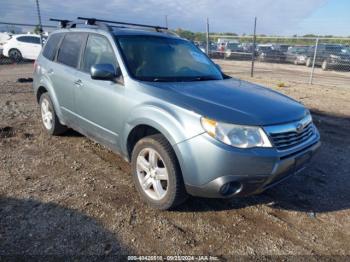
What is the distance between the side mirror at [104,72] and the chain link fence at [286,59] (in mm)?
12887

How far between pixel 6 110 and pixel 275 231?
6572 millimetres

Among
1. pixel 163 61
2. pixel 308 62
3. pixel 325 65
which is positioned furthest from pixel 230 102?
pixel 308 62

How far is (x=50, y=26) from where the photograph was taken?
1800 centimetres

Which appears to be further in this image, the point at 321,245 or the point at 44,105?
the point at 44,105

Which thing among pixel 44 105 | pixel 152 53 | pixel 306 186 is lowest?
pixel 306 186

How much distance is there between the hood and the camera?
297cm

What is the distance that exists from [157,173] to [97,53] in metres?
1.86

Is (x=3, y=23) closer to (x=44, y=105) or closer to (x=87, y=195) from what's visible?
(x=44, y=105)

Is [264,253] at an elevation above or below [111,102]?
below

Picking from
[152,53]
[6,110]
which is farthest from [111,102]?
[6,110]

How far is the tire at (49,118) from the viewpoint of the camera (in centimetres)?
534

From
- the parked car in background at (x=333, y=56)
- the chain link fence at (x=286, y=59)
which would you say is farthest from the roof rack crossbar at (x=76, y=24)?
the parked car in background at (x=333, y=56)

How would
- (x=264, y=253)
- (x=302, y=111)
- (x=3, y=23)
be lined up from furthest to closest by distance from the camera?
1. (x=3, y=23)
2. (x=302, y=111)
3. (x=264, y=253)

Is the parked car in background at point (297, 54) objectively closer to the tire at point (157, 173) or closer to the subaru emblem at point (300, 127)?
the subaru emblem at point (300, 127)
